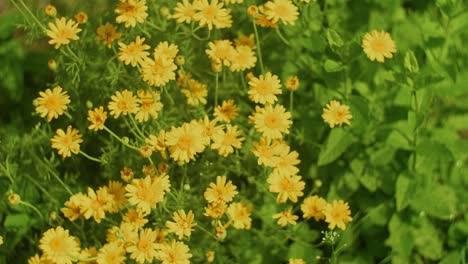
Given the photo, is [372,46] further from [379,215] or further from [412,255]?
[412,255]

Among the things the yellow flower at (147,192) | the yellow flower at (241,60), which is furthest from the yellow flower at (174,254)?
the yellow flower at (241,60)

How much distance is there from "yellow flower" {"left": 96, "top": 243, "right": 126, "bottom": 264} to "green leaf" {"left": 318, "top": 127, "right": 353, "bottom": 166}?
0.82m

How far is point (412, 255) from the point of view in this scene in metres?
2.99

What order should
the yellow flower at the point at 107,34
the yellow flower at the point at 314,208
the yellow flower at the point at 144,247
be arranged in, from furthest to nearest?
the yellow flower at the point at 107,34 → the yellow flower at the point at 314,208 → the yellow flower at the point at 144,247

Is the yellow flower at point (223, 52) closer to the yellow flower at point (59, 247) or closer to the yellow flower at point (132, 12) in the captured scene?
the yellow flower at point (132, 12)

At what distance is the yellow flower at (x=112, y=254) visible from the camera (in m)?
2.46

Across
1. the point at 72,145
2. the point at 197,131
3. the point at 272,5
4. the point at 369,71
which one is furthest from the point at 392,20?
the point at 72,145

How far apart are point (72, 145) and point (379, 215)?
4.07 feet

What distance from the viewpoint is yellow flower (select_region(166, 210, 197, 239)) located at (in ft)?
8.00

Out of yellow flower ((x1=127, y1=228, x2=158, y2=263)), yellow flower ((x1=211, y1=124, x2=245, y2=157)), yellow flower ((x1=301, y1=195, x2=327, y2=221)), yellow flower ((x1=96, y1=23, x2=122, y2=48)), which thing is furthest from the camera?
yellow flower ((x1=96, y1=23, x2=122, y2=48))

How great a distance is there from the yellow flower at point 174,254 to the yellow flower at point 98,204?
28 centimetres

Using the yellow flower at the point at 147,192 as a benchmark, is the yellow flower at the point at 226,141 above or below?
above

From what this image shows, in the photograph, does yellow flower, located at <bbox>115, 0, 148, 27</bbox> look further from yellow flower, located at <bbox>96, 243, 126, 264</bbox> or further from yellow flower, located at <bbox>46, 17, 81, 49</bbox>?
yellow flower, located at <bbox>96, 243, 126, 264</bbox>

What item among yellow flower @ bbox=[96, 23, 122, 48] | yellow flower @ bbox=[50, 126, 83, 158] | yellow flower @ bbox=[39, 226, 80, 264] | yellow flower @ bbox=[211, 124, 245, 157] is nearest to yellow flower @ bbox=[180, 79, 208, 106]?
yellow flower @ bbox=[211, 124, 245, 157]
